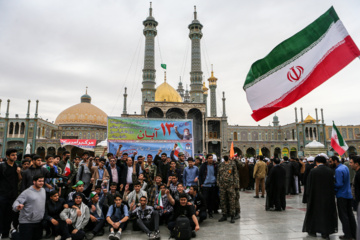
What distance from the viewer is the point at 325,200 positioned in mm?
4555

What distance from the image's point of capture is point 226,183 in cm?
618

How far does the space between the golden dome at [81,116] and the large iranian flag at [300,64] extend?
2062 inches

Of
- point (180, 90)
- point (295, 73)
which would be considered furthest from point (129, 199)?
point (180, 90)

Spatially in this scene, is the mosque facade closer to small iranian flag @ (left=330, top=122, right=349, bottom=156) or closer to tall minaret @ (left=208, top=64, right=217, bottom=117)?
tall minaret @ (left=208, top=64, right=217, bottom=117)

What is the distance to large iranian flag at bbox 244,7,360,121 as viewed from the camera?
13.8ft

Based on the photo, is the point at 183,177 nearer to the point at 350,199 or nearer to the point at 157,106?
the point at 350,199

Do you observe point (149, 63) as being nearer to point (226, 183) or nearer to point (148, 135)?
point (148, 135)

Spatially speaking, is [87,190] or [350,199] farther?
[87,190]

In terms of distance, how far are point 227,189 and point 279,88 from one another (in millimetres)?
2911

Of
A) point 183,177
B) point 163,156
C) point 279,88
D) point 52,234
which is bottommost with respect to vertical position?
point 52,234

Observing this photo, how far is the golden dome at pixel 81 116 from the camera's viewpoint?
52.2m

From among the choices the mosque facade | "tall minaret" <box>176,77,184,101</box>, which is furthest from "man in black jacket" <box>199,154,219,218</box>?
"tall minaret" <box>176,77,184,101</box>

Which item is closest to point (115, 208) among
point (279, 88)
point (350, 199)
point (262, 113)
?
point (262, 113)

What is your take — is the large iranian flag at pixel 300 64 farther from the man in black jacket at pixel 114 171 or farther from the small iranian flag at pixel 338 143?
the small iranian flag at pixel 338 143
